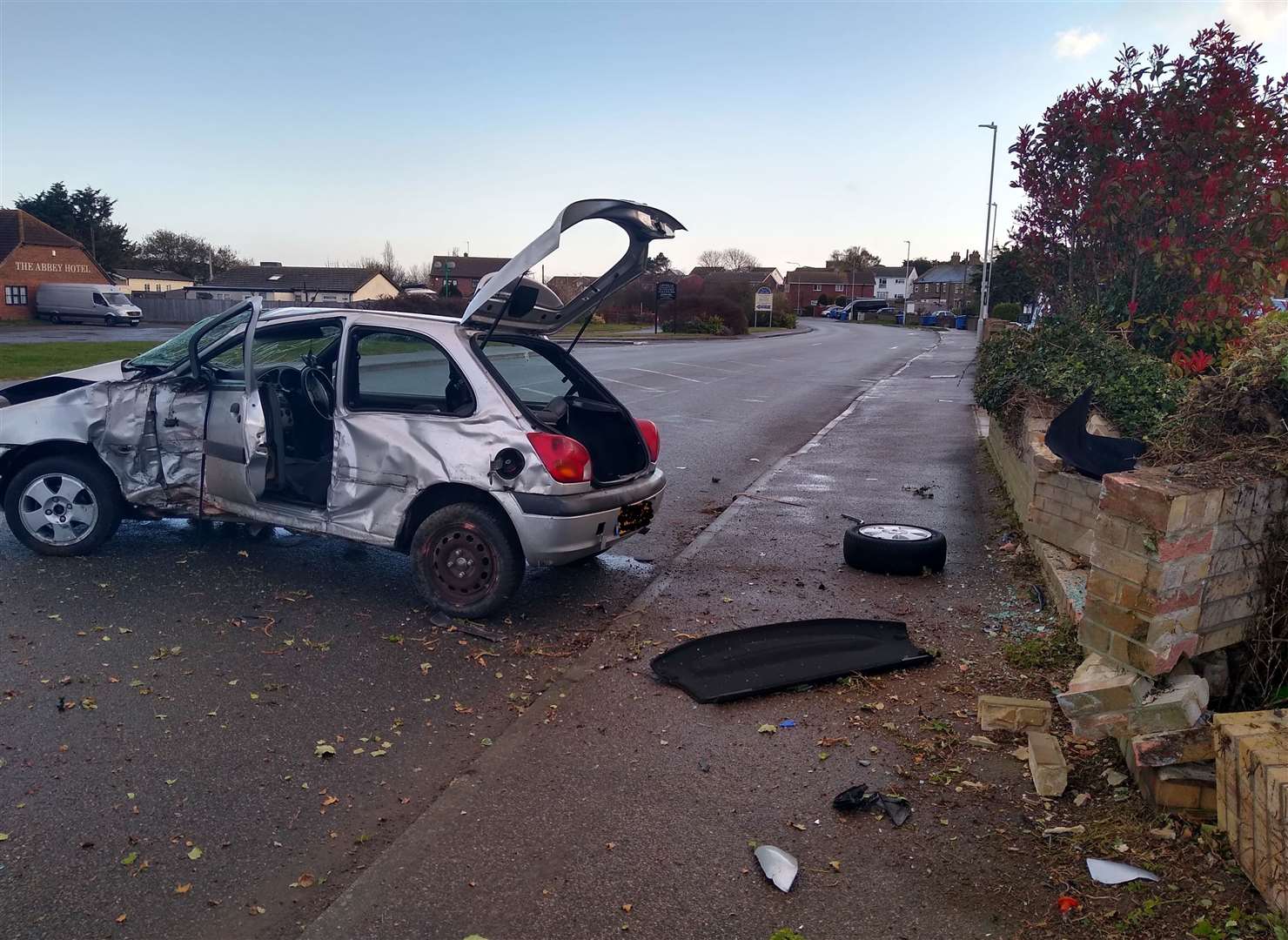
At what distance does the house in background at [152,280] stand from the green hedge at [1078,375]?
80.4 m

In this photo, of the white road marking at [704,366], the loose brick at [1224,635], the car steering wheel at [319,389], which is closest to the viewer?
the loose brick at [1224,635]

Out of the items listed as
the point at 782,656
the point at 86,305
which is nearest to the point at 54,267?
the point at 86,305

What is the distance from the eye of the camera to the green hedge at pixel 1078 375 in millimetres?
7500

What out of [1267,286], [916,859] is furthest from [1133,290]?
[916,859]

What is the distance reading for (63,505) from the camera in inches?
254

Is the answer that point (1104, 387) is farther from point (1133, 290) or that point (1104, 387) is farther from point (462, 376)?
point (462, 376)

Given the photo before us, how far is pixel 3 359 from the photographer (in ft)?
75.7

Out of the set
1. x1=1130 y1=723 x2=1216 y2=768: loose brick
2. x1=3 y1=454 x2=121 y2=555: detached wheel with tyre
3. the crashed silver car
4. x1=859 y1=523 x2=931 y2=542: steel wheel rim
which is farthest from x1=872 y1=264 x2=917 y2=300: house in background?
x1=1130 y1=723 x2=1216 y2=768: loose brick

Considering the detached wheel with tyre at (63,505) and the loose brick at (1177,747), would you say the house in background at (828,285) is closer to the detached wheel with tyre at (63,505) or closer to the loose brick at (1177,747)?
the detached wheel with tyre at (63,505)

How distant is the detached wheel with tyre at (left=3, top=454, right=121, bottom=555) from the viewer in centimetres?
639

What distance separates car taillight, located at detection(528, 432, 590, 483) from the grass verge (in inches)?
649

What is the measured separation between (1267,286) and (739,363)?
2209 cm

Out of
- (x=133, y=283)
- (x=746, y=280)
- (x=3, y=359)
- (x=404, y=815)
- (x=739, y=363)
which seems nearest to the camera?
(x=404, y=815)

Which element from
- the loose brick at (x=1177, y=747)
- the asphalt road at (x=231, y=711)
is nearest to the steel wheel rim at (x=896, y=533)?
the asphalt road at (x=231, y=711)
